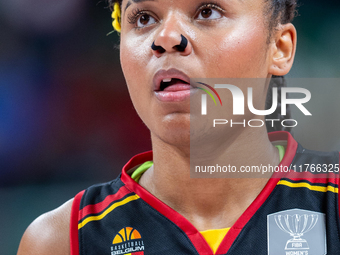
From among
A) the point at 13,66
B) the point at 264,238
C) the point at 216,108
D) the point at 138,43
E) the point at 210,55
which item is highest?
the point at 13,66

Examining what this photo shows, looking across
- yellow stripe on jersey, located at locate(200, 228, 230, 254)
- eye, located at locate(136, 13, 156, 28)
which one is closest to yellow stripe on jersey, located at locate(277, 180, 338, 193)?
yellow stripe on jersey, located at locate(200, 228, 230, 254)

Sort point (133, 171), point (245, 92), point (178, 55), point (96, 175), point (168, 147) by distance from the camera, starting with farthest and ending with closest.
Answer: point (96, 175)
point (133, 171)
point (168, 147)
point (245, 92)
point (178, 55)

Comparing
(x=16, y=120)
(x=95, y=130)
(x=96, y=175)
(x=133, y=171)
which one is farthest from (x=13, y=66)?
(x=133, y=171)

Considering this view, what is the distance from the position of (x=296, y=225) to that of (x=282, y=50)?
0.77 meters

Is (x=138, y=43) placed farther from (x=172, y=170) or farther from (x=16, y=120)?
(x=16, y=120)

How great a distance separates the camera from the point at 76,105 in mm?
4672

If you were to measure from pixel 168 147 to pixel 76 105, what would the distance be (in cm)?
321

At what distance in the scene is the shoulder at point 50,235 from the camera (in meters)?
1.76

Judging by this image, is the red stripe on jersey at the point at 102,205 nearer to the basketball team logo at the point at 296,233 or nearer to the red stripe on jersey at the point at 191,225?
the red stripe on jersey at the point at 191,225

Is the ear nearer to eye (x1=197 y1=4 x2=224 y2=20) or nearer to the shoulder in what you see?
eye (x1=197 y1=4 x2=224 y2=20)

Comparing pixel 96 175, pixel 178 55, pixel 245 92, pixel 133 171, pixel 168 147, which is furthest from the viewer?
pixel 96 175

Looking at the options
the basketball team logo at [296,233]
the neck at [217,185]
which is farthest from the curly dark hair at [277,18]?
the basketball team logo at [296,233]

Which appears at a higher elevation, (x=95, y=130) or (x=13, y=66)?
(x=13, y=66)

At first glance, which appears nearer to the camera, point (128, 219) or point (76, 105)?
point (128, 219)
